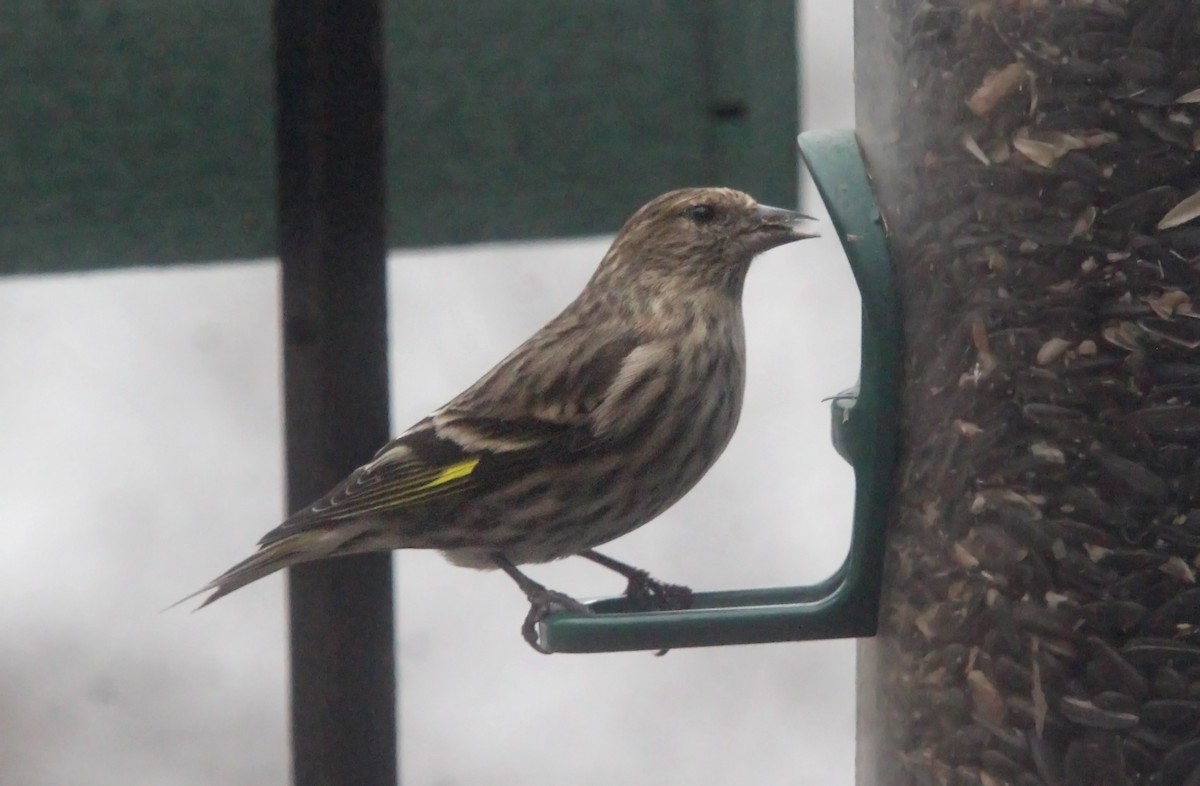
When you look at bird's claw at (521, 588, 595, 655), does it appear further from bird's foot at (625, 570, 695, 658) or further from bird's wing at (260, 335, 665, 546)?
bird's wing at (260, 335, 665, 546)

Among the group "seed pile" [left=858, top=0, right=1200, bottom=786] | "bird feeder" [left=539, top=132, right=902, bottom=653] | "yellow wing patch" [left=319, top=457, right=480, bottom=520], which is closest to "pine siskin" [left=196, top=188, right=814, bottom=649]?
"yellow wing patch" [left=319, top=457, right=480, bottom=520]

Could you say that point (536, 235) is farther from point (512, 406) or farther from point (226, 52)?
point (226, 52)

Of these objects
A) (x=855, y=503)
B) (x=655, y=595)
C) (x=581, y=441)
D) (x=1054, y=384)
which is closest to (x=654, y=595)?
(x=655, y=595)

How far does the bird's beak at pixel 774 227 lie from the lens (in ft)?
11.6

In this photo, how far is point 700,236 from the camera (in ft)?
12.3

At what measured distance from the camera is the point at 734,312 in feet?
12.1

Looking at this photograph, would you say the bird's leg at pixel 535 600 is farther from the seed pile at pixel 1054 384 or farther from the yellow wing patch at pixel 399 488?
the seed pile at pixel 1054 384

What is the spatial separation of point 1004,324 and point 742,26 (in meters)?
1.31

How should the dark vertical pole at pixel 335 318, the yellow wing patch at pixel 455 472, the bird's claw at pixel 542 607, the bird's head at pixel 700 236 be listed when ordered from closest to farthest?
the dark vertical pole at pixel 335 318 → the bird's claw at pixel 542 607 → the yellow wing patch at pixel 455 472 → the bird's head at pixel 700 236

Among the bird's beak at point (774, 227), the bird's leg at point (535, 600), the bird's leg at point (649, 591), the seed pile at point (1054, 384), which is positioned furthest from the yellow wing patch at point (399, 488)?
the seed pile at point (1054, 384)

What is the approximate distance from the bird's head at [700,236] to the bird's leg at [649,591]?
0.58 meters

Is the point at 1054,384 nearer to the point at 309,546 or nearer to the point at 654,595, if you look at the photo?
the point at 654,595

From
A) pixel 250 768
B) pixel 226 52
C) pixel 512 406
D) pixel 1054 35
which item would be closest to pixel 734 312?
pixel 512 406

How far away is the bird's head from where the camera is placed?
3.70 m
